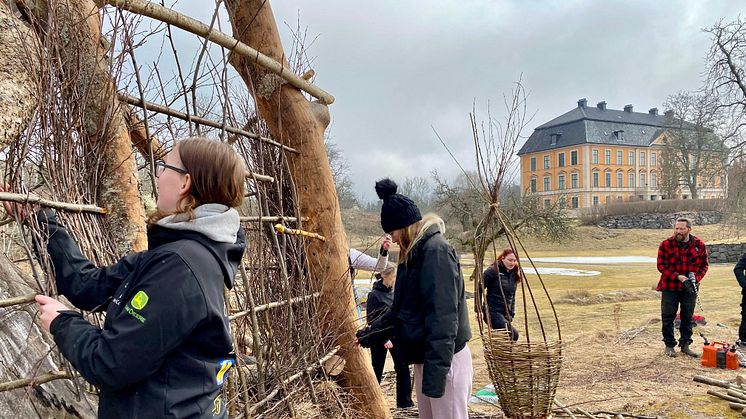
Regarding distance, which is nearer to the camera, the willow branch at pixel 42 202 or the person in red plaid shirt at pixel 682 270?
the willow branch at pixel 42 202

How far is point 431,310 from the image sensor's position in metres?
2.73

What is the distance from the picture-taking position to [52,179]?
Result: 1863 mm

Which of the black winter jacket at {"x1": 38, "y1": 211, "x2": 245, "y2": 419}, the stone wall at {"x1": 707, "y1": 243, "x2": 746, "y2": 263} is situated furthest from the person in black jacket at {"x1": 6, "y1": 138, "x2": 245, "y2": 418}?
the stone wall at {"x1": 707, "y1": 243, "x2": 746, "y2": 263}

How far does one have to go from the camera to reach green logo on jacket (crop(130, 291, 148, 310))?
48.9 inches

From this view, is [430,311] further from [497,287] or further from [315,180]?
[497,287]

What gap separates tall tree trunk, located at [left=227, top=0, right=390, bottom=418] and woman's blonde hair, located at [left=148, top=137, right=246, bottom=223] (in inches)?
85.9

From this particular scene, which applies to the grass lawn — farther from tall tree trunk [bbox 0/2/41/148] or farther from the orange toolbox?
tall tree trunk [bbox 0/2/41/148]

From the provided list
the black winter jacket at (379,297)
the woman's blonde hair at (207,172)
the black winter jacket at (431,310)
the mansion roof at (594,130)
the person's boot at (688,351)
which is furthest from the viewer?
the mansion roof at (594,130)

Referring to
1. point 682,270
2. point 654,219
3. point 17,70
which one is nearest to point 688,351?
point 682,270

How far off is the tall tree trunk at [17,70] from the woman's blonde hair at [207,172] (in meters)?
0.83

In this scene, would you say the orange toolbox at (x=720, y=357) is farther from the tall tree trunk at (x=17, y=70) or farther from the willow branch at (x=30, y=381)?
the tall tree trunk at (x=17, y=70)

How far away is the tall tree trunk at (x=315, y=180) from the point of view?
12.0ft

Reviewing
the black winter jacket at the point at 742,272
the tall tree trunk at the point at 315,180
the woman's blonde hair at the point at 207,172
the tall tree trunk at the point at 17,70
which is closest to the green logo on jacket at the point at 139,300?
the woman's blonde hair at the point at 207,172

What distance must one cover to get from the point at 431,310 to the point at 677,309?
5.26 meters
